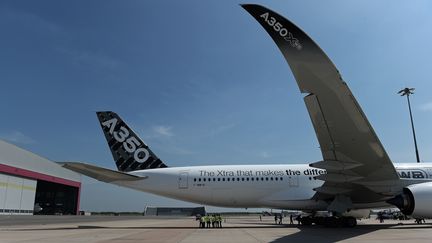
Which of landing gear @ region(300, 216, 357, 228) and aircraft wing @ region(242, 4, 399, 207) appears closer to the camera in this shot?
aircraft wing @ region(242, 4, 399, 207)

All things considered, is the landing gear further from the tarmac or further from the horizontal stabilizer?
the horizontal stabilizer

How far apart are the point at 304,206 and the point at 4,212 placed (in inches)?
1785

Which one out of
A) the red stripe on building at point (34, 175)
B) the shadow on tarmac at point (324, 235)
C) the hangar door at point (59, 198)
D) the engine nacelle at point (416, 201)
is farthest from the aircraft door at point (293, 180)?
the hangar door at point (59, 198)

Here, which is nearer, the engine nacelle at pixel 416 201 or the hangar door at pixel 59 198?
the engine nacelle at pixel 416 201

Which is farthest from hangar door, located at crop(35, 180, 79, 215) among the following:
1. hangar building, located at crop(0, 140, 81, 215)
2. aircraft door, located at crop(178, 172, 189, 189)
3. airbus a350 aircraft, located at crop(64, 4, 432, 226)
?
aircraft door, located at crop(178, 172, 189, 189)

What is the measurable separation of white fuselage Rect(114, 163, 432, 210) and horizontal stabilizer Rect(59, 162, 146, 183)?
18.5 inches

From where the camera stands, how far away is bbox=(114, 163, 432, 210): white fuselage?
19906 millimetres

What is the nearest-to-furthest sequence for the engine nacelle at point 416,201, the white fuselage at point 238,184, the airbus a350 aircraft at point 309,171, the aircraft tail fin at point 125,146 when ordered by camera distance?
1. the airbus a350 aircraft at point 309,171
2. the engine nacelle at point 416,201
3. the white fuselage at point 238,184
4. the aircraft tail fin at point 125,146

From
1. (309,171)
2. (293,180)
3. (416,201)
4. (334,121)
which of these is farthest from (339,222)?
→ (334,121)

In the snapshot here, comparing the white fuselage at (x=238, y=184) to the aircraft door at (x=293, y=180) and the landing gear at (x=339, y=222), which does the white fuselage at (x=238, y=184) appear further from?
the landing gear at (x=339, y=222)

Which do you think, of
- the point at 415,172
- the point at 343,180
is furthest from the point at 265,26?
the point at 415,172

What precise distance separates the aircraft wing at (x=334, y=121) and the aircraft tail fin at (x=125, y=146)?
405 inches

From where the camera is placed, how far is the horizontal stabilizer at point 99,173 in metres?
17.8

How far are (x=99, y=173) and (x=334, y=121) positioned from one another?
12565mm
